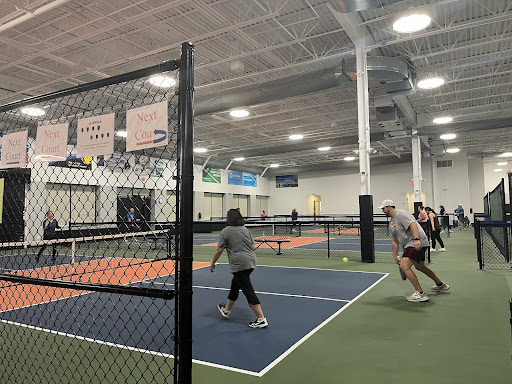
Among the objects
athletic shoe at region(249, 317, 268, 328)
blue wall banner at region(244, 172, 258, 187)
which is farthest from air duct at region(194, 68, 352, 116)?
blue wall banner at region(244, 172, 258, 187)

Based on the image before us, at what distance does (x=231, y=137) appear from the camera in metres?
23.9

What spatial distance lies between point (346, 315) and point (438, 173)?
2839cm

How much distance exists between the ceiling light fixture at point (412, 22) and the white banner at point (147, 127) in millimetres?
7736

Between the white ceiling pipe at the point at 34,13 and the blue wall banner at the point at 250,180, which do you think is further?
the blue wall banner at the point at 250,180

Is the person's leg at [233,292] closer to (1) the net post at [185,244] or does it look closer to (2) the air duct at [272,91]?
(1) the net post at [185,244]

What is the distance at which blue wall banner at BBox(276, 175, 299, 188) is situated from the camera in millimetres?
37062

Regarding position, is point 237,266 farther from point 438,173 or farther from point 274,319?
point 438,173

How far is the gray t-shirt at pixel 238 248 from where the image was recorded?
193 inches

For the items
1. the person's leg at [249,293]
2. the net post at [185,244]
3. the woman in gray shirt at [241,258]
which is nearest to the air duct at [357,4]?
the woman in gray shirt at [241,258]

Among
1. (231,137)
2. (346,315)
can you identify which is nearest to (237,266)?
(346,315)

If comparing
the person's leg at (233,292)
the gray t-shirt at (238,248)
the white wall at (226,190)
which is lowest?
the person's leg at (233,292)

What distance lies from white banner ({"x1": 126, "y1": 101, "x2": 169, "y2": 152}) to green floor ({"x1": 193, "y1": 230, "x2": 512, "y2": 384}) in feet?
7.54

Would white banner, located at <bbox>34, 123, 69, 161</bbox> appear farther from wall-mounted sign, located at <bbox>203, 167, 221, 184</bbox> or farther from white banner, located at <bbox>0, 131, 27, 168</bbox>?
wall-mounted sign, located at <bbox>203, 167, 221, 184</bbox>

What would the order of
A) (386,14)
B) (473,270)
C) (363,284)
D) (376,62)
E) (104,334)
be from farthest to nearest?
1. (376,62)
2. (386,14)
3. (473,270)
4. (363,284)
5. (104,334)
